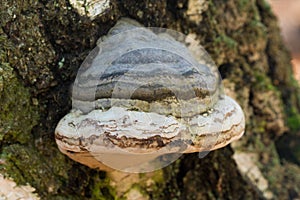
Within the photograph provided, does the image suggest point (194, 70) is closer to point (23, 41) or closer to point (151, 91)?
point (151, 91)

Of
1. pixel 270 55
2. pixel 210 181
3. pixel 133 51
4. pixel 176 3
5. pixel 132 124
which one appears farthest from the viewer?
pixel 270 55

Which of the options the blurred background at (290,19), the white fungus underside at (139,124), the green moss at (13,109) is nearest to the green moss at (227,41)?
the white fungus underside at (139,124)

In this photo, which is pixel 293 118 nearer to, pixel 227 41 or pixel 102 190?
pixel 227 41

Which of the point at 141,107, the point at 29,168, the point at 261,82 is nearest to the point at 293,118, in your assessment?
the point at 261,82

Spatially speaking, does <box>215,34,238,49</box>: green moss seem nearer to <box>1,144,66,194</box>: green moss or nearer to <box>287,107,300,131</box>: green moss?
<box>287,107,300,131</box>: green moss

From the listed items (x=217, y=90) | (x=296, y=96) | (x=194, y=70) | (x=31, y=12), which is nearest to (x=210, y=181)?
(x=217, y=90)

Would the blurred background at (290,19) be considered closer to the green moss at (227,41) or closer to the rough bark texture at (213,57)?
the rough bark texture at (213,57)
